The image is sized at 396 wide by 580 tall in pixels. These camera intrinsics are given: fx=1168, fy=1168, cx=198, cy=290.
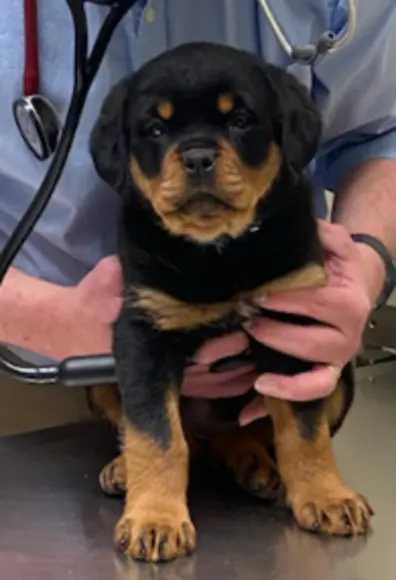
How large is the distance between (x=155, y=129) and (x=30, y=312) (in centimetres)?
27

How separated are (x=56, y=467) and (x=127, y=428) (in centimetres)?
19

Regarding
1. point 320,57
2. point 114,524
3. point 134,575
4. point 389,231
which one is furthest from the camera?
point 389,231

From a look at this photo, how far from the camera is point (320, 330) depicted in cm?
101

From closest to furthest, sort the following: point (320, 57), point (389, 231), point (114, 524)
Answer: point (114, 524), point (320, 57), point (389, 231)

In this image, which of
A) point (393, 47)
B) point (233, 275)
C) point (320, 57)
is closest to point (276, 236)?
point (233, 275)

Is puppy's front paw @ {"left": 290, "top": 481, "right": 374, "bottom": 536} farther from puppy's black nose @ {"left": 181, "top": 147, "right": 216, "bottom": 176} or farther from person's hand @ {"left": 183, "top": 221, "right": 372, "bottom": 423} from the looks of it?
puppy's black nose @ {"left": 181, "top": 147, "right": 216, "bottom": 176}

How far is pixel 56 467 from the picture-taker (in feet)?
3.80

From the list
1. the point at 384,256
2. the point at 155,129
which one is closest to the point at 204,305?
the point at 155,129

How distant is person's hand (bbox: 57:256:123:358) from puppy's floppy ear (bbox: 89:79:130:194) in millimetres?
93

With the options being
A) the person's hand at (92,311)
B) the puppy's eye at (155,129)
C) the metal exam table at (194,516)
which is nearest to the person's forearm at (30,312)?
the person's hand at (92,311)

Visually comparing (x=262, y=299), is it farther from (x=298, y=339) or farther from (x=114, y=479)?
(x=114, y=479)

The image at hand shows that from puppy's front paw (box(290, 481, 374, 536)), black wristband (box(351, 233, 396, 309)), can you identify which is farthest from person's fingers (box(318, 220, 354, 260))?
puppy's front paw (box(290, 481, 374, 536))

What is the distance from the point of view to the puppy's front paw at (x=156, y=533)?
0.90 meters

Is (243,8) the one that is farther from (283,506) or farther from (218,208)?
(283,506)
